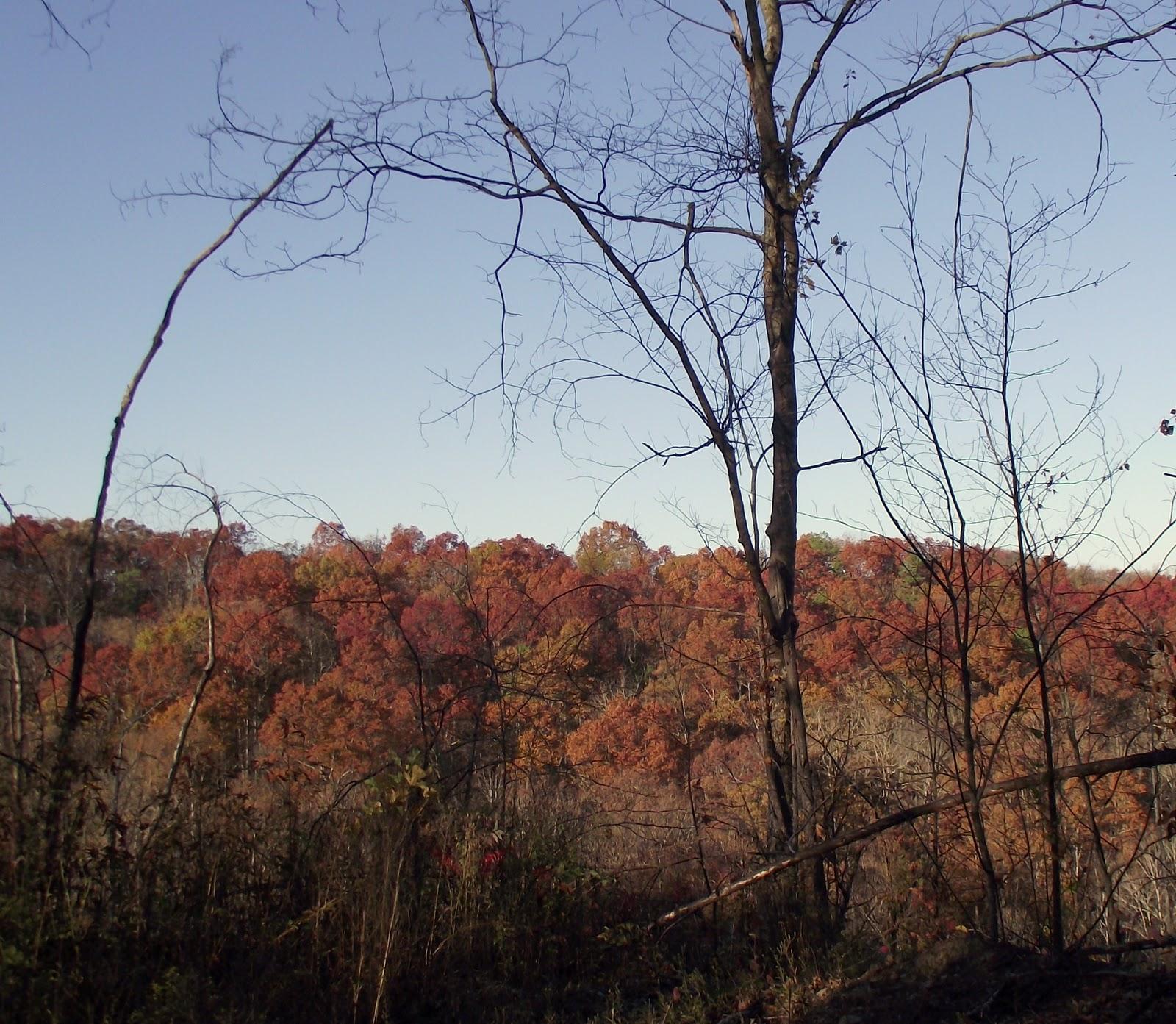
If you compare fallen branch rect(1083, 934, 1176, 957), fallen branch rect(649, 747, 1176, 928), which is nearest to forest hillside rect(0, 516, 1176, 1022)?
fallen branch rect(649, 747, 1176, 928)

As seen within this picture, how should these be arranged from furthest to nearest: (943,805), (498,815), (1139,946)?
(498,815) → (943,805) → (1139,946)

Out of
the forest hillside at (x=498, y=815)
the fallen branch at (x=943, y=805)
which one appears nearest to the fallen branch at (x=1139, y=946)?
the forest hillside at (x=498, y=815)

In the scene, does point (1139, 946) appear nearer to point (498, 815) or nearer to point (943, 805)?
point (943, 805)

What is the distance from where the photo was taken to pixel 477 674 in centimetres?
606

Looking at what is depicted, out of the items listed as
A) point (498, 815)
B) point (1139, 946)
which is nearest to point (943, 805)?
point (1139, 946)

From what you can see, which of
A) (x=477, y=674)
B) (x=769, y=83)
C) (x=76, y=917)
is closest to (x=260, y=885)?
(x=76, y=917)

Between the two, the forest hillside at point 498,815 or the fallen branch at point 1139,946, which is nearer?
the fallen branch at point 1139,946

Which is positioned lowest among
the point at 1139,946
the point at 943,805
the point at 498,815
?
the point at 1139,946

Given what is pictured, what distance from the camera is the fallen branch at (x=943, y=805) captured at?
11.3ft

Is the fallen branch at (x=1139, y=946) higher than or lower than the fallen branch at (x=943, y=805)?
lower

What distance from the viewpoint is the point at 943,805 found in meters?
3.79

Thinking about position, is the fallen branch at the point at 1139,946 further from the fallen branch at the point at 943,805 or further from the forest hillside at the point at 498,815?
the fallen branch at the point at 943,805

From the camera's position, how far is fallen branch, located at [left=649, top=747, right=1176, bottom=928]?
11.3 ft

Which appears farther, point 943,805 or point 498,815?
point 498,815
